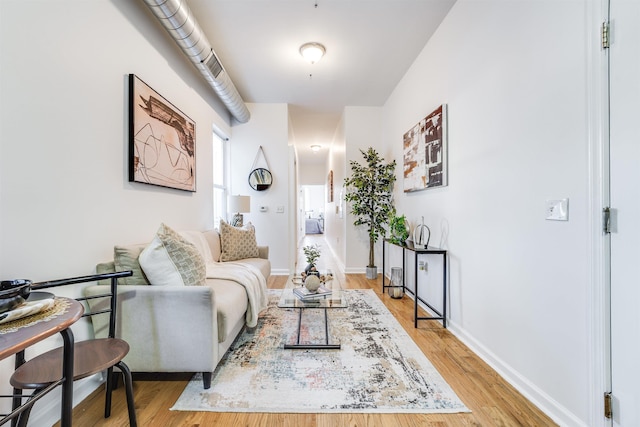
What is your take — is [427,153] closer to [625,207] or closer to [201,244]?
[625,207]

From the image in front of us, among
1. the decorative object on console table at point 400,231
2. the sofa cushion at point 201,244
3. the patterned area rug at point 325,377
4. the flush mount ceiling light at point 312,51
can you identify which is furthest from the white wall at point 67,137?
the decorative object on console table at point 400,231

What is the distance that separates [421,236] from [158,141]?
2.58m

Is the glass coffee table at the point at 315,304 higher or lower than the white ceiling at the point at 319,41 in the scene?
lower

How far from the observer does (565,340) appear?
135 cm

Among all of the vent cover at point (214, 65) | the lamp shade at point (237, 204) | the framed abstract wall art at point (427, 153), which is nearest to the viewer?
the framed abstract wall art at point (427, 153)

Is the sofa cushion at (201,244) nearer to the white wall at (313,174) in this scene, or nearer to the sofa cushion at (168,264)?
the sofa cushion at (168,264)

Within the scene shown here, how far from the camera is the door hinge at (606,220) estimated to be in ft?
3.82

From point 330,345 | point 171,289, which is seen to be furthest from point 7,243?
point 330,345

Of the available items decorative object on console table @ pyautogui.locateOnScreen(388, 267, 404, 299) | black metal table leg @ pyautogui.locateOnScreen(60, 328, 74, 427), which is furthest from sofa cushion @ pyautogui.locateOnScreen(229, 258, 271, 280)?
black metal table leg @ pyautogui.locateOnScreen(60, 328, 74, 427)

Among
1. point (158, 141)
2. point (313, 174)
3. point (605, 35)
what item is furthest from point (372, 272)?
point (313, 174)

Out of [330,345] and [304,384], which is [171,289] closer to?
[304,384]

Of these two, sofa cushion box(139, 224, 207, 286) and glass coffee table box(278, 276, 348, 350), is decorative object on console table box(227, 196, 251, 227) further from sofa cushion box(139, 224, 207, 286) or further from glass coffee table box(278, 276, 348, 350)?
sofa cushion box(139, 224, 207, 286)

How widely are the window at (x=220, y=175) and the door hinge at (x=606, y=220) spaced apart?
4.04 m

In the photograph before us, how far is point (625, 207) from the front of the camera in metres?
1.11
